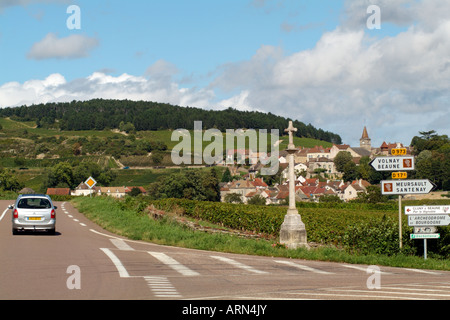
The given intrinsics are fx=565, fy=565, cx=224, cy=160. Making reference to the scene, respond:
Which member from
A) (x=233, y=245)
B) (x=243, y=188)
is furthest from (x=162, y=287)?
(x=243, y=188)

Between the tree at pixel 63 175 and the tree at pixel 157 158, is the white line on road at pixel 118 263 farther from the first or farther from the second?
the tree at pixel 157 158

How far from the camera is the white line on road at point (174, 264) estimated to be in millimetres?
11572

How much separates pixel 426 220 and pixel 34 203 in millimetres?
13821

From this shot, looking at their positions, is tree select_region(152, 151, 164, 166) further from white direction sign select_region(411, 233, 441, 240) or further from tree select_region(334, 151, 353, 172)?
white direction sign select_region(411, 233, 441, 240)

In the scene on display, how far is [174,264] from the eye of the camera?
1312 centimetres

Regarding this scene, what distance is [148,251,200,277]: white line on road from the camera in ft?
38.0

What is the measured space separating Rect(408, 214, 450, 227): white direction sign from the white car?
40.8ft

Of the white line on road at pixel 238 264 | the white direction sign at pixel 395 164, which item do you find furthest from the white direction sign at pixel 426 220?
the white line on road at pixel 238 264

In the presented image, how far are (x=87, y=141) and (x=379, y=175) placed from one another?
89.4m

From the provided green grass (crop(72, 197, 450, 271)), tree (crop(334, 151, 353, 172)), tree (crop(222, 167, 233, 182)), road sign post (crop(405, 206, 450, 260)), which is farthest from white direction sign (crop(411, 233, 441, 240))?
tree (crop(334, 151, 353, 172))

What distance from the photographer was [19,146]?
164 meters

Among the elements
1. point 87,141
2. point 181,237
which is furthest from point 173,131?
point 181,237
